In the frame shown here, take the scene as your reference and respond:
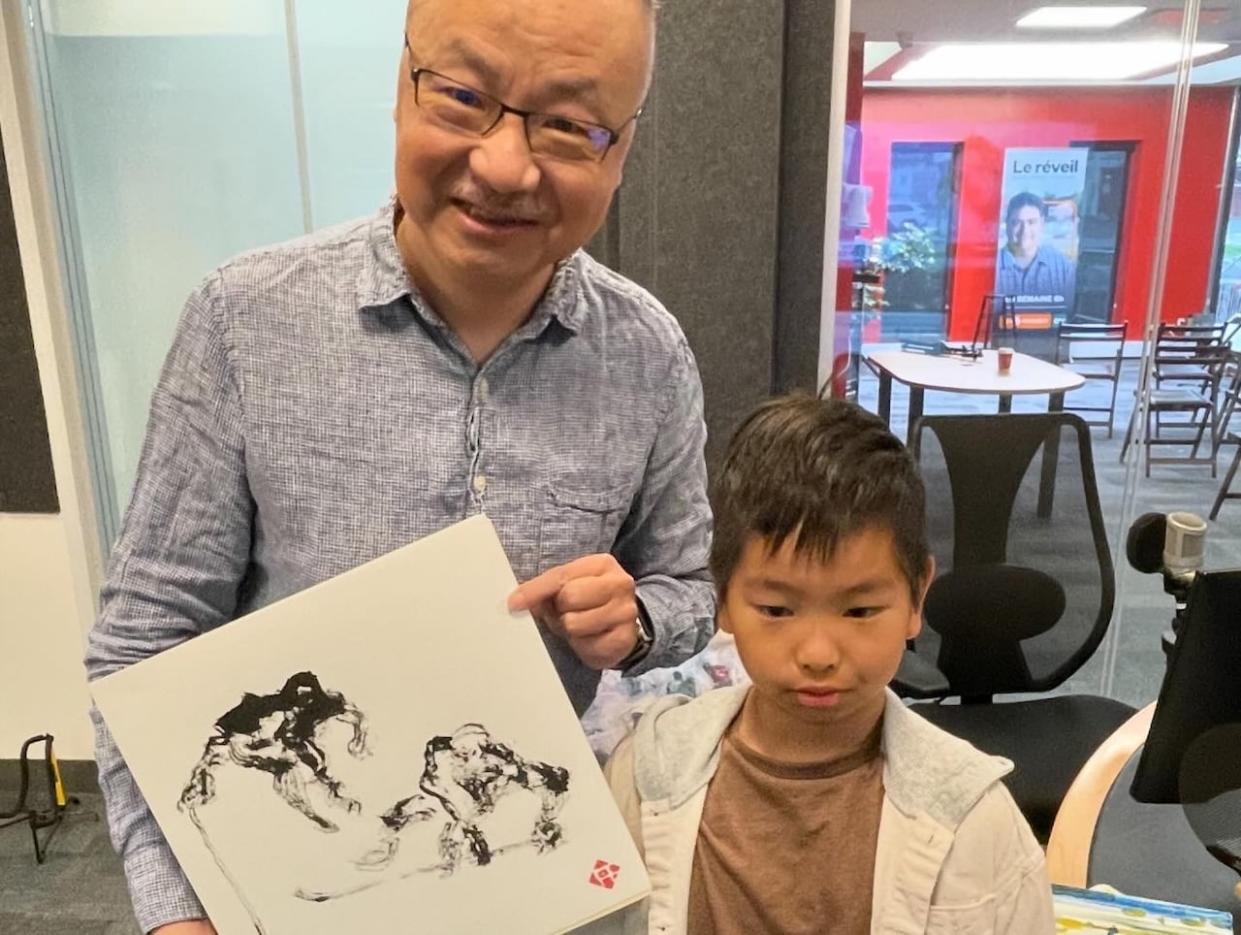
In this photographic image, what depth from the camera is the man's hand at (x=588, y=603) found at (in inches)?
33.4

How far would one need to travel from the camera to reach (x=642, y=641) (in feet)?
3.07

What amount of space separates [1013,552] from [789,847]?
5.09ft

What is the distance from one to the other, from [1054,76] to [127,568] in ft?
10.5

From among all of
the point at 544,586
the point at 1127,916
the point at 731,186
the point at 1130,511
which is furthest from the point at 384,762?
the point at 1130,511

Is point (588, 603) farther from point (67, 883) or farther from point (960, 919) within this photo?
point (67, 883)

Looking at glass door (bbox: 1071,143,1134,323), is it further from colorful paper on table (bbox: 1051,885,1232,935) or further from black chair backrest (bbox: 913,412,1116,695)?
colorful paper on table (bbox: 1051,885,1232,935)

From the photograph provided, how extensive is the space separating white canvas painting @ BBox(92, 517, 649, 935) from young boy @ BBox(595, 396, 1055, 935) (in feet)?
0.23

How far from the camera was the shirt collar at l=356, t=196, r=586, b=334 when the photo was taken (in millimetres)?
910

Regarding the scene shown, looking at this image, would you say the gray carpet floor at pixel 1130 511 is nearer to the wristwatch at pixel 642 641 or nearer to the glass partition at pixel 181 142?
the glass partition at pixel 181 142

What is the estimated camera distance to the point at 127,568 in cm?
86

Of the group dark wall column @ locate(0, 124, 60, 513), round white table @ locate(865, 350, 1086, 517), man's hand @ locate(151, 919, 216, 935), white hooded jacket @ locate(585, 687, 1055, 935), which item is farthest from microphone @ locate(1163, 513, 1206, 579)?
dark wall column @ locate(0, 124, 60, 513)

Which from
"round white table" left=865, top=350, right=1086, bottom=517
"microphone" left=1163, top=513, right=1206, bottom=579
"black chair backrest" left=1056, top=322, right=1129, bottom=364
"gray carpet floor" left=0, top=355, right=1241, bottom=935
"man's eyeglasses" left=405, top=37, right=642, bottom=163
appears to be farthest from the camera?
"black chair backrest" left=1056, top=322, right=1129, bottom=364

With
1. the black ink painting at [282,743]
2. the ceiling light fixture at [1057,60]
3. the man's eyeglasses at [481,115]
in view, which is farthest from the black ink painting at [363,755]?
the ceiling light fixture at [1057,60]

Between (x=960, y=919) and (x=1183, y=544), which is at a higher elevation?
(x=1183, y=544)
